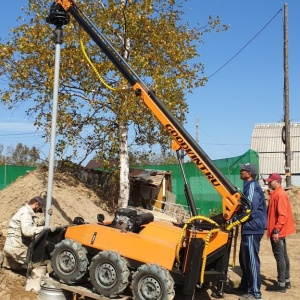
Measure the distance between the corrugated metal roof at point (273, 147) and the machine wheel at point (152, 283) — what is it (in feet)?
104

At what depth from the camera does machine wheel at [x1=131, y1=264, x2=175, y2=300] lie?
20.3 ft

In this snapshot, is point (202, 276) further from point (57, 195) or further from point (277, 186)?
point (57, 195)

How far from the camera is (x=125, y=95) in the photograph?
44.2ft

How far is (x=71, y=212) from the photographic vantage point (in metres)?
13.9

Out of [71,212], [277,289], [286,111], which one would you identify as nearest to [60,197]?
[71,212]

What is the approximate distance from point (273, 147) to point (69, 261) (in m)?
34.8

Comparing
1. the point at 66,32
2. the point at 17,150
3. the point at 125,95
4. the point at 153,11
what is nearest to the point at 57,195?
the point at 125,95

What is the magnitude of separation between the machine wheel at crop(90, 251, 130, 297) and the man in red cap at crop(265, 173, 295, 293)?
2.94m

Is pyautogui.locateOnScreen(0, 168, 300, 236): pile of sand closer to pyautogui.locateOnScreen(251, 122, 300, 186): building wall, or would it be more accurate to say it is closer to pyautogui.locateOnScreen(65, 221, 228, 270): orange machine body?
pyautogui.locateOnScreen(65, 221, 228, 270): orange machine body

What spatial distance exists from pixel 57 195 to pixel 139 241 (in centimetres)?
831

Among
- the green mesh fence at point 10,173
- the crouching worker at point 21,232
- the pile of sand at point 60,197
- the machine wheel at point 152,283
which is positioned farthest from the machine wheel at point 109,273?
the green mesh fence at point 10,173

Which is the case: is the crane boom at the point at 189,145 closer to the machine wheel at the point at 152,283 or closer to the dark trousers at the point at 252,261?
the dark trousers at the point at 252,261

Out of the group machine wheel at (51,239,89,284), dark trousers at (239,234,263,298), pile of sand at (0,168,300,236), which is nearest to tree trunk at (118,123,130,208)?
pile of sand at (0,168,300,236)

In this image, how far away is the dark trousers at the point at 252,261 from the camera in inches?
288
